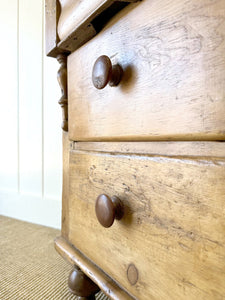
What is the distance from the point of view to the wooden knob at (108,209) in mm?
332

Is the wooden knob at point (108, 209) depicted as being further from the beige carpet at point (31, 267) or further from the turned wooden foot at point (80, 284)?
the beige carpet at point (31, 267)

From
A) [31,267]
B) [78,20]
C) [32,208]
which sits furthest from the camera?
[32,208]

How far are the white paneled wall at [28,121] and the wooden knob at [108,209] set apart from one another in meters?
0.82

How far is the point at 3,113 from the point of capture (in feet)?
4.41

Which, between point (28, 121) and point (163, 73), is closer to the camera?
point (163, 73)

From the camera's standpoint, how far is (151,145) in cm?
32

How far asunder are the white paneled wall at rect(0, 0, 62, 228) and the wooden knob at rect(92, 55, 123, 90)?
828 millimetres

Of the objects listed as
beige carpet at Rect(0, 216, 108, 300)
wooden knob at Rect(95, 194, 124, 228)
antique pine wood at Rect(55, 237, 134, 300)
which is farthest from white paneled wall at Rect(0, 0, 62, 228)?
wooden knob at Rect(95, 194, 124, 228)

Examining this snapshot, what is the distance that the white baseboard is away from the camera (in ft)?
3.73

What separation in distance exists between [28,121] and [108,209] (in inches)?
40.5

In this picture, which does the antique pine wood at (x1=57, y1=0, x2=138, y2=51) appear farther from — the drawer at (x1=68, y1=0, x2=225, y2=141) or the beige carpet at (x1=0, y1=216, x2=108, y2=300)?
the beige carpet at (x1=0, y1=216, x2=108, y2=300)

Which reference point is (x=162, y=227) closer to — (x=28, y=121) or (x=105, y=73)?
(x=105, y=73)

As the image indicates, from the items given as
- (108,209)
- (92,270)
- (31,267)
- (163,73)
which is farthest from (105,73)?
(31,267)

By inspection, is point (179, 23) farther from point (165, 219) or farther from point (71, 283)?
point (71, 283)
